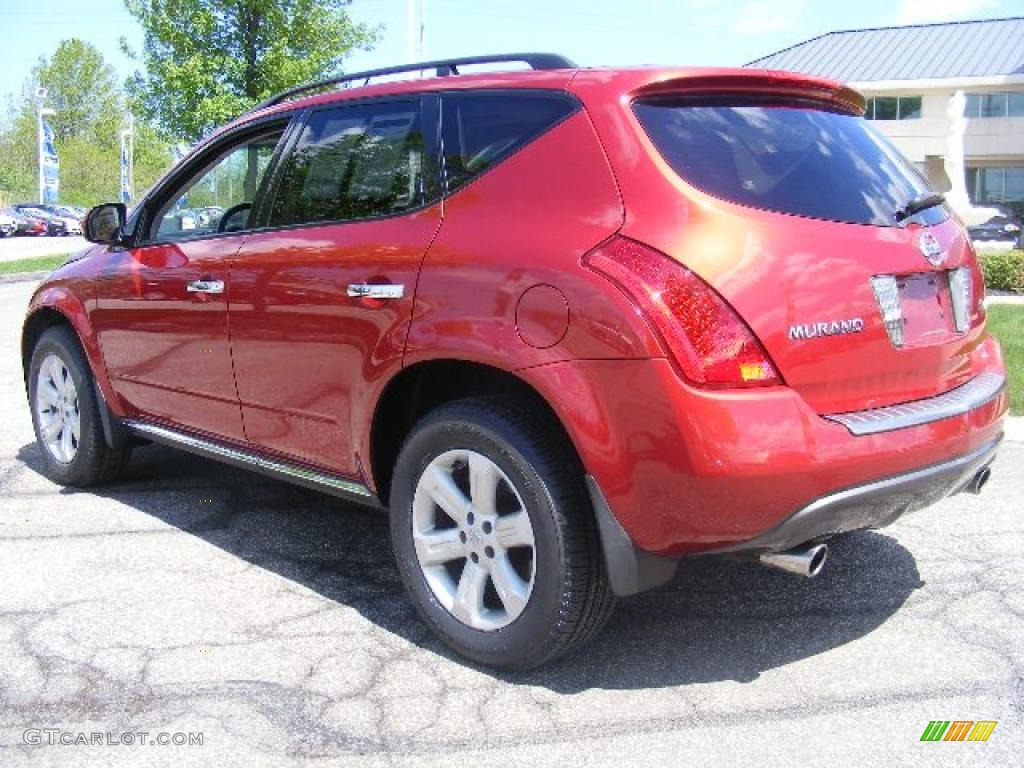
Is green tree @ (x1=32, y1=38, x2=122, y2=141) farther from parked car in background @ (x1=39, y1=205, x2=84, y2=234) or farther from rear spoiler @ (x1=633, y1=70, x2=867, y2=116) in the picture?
rear spoiler @ (x1=633, y1=70, x2=867, y2=116)

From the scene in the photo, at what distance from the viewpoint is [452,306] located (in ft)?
11.0

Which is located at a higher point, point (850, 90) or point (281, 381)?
point (850, 90)

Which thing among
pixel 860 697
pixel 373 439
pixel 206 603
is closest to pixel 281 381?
pixel 373 439

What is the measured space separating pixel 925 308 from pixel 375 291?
1721 millimetres

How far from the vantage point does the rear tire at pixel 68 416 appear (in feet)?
17.5

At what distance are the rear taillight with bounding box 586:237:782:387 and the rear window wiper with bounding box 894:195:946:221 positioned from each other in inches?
32.8

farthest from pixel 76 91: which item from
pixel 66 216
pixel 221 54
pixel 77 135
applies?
pixel 221 54

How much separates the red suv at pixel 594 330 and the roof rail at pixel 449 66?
2cm

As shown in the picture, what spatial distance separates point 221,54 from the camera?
90.8ft

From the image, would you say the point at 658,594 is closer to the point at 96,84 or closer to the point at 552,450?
the point at 552,450

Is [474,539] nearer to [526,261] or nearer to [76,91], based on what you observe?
[526,261]

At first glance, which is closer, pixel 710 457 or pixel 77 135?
pixel 710 457

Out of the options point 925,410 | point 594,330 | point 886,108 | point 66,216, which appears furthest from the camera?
point 886,108

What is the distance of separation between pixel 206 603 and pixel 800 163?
2.54 metres
